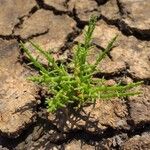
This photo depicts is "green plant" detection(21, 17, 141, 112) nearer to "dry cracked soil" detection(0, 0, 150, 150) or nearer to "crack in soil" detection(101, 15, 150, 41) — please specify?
"dry cracked soil" detection(0, 0, 150, 150)

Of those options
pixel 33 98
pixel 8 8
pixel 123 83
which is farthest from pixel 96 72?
pixel 8 8

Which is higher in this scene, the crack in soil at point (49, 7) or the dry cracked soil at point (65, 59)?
the crack in soil at point (49, 7)

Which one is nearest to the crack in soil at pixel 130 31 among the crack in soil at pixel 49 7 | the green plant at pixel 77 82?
the crack in soil at pixel 49 7

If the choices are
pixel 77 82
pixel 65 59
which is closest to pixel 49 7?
pixel 65 59

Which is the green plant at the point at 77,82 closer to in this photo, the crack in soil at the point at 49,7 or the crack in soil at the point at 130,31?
the crack in soil at the point at 130,31

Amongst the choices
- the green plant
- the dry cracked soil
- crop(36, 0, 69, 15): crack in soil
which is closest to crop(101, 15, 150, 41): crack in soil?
the dry cracked soil

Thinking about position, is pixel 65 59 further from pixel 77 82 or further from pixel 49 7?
pixel 49 7

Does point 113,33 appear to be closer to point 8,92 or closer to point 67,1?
point 67,1
